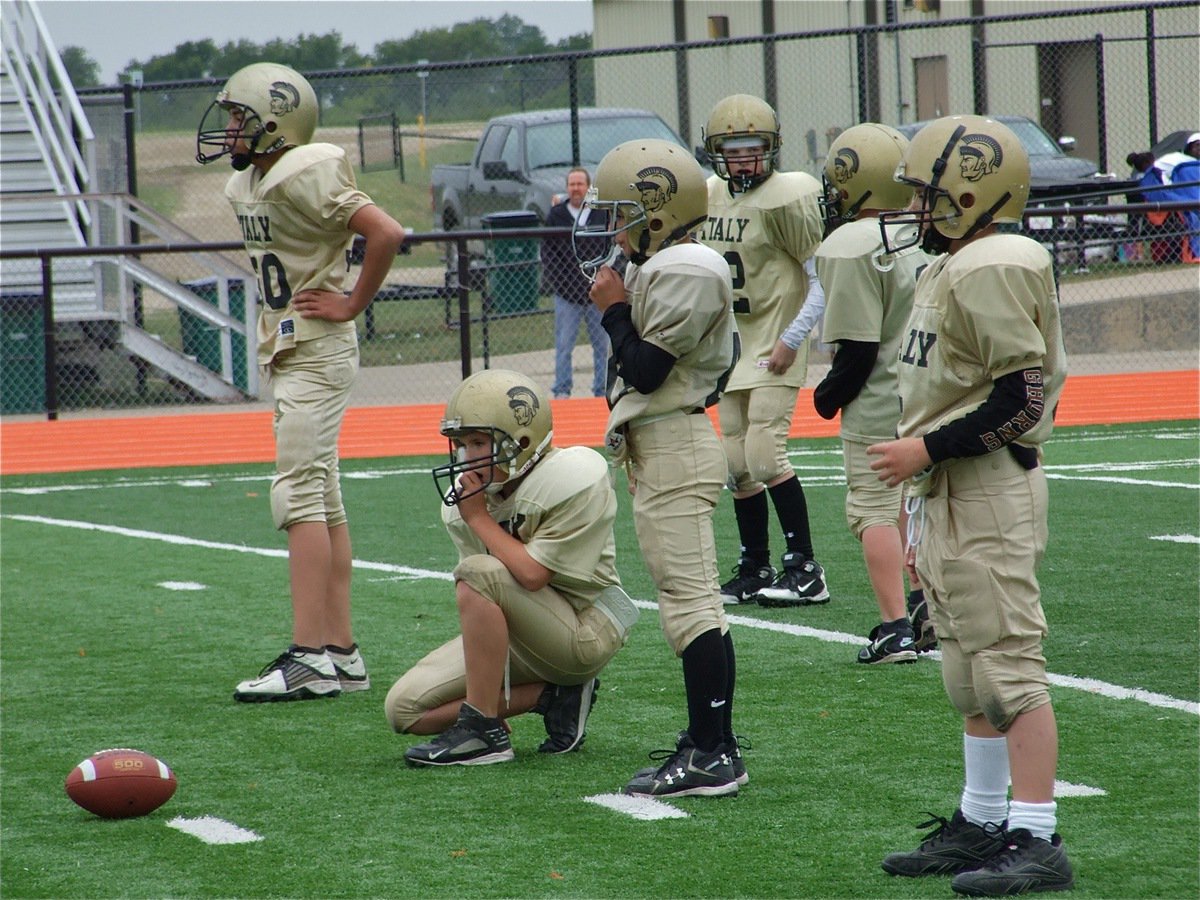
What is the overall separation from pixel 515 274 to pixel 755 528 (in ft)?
36.4

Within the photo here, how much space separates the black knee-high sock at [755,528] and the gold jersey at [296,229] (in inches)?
84.5

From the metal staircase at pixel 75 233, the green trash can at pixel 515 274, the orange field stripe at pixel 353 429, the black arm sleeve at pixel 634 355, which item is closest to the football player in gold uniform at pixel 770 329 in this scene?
the black arm sleeve at pixel 634 355

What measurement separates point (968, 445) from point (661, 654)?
2.80 metres

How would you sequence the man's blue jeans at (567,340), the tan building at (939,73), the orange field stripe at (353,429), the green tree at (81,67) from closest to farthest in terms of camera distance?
the orange field stripe at (353,429) → the man's blue jeans at (567,340) → the tan building at (939,73) → the green tree at (81,67)

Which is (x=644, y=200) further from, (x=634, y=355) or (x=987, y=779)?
(x=987, y=779)

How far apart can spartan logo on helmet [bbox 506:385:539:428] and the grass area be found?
981 millimetres

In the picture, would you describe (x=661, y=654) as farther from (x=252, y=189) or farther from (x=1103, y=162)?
(x=1103, y=162)

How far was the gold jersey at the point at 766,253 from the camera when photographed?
7.06 meters

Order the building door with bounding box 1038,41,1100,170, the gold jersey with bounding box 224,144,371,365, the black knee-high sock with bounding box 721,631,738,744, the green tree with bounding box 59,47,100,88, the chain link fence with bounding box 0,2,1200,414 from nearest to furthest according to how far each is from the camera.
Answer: the black knee-high sock with bounding box 721,631,738,744, the gold jersey with bounding box 224,144,371,365, the chain link fence with bounding box 0,2,1200,414, the building door with bounding box 1038,41,1100,170, the green tree with bounding box 59,47,100,88

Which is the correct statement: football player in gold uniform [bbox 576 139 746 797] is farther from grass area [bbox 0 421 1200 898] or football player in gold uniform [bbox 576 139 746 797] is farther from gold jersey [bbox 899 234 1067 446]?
gold jersey [bbox 899 234 1067 446]

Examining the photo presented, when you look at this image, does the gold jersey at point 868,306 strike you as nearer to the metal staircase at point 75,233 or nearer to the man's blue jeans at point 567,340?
the man's blue jeans at point 567,340

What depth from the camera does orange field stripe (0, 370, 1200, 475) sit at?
12781 millimetres

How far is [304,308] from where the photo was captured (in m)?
5.81

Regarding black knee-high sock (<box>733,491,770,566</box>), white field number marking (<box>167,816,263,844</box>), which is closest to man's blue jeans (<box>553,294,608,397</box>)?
black knee-high sock (<box>733,491,770,566</box>)
